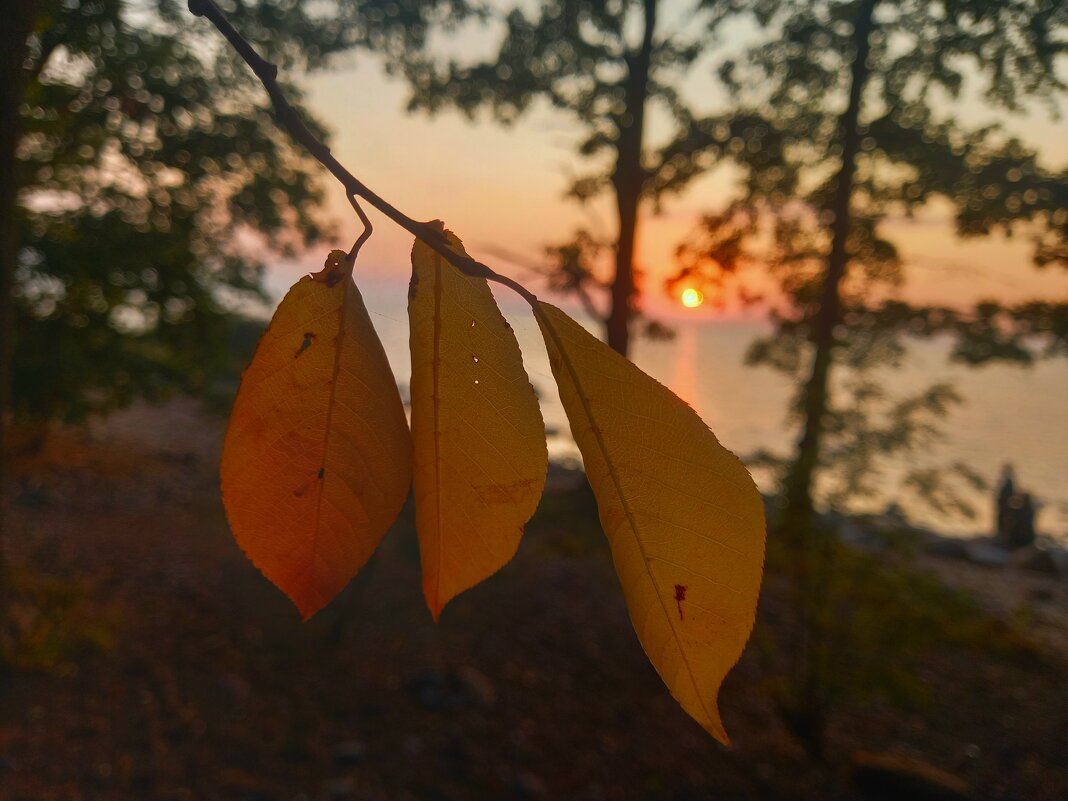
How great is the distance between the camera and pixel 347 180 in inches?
10.6

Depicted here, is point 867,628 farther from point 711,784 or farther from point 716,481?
point 716,481

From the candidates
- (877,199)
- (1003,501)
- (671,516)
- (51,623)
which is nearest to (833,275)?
(877,199)

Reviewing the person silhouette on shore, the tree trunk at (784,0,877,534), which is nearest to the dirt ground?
the tree trunk at (784,0,877,534)

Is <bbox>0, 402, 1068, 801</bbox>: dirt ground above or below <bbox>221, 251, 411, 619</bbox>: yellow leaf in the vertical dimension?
below

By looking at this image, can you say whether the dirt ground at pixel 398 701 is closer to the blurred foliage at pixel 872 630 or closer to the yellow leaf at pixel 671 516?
the blurred foliage at pixel 872 630

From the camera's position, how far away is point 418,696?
3414 millimetres

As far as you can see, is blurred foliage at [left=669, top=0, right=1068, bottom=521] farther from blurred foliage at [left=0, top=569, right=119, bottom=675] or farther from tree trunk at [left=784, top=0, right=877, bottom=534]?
blurred foliage at [left=0, top=569, right=119, bottom=675]

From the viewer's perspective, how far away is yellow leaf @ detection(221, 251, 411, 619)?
0.29m

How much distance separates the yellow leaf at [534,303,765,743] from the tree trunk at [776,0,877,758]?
11.0ft

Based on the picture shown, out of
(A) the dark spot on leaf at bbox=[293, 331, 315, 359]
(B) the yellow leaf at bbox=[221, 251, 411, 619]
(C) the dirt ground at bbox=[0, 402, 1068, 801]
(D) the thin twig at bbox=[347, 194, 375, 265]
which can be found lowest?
(C) the dirt ground at bbox=[0, 402, 1068, 801]

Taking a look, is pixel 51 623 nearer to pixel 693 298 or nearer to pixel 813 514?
pixel 693 298

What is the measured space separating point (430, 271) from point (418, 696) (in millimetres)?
3491

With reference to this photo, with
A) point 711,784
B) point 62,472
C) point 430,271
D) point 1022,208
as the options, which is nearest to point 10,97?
point 430,271

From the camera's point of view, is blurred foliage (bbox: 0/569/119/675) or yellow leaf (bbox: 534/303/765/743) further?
blurred foliage (bbox: 0/569/119/675)
